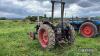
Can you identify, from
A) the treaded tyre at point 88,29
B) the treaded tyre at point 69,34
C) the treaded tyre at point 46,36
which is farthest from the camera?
the treaded tyre at point 88,29

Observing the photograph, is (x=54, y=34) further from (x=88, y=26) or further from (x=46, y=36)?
(x=88, y=26)

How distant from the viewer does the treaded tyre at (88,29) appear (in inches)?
643

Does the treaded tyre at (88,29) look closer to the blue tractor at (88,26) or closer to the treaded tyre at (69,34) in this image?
the blue tractor at (88,26)

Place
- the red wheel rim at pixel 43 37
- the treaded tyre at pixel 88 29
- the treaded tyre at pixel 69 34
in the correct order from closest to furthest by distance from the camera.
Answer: the red wheel rim at pixel 43 37
the treaded tyre at pixel 69 34
the treaded tyre at pixel 88 29

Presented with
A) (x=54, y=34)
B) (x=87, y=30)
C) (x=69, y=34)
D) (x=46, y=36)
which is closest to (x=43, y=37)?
(x=46, y=36)

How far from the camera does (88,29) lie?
16875mm

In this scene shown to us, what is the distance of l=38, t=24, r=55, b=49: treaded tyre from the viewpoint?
10.8 m

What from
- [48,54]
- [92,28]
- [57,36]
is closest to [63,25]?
[57,36]

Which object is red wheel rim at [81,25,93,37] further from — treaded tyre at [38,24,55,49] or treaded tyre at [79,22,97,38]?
treaded tyre at [38,24,55,49]

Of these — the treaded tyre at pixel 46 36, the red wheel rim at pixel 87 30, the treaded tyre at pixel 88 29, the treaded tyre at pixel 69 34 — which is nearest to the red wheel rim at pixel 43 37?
the treaded tyre at pixel 46 36

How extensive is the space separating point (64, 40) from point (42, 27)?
141 centimetres

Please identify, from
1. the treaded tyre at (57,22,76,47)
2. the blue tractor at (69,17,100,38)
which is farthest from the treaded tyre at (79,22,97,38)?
the treaded tyre at (57,22,76,47)

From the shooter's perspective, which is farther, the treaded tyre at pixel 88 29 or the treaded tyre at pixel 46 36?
the treaded tyre at pixel 88 29

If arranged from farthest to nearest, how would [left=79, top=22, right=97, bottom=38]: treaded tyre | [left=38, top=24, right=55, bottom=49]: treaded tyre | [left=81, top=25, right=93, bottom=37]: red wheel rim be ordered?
1. [left=81, top=25, right=93, bottom=37]: red wheel rim
2. [left=79, top=22, right=97, bottom=38]: treaded tyre
3. [left=38, top=24, right=55, bottom=49]: treaded tyre
